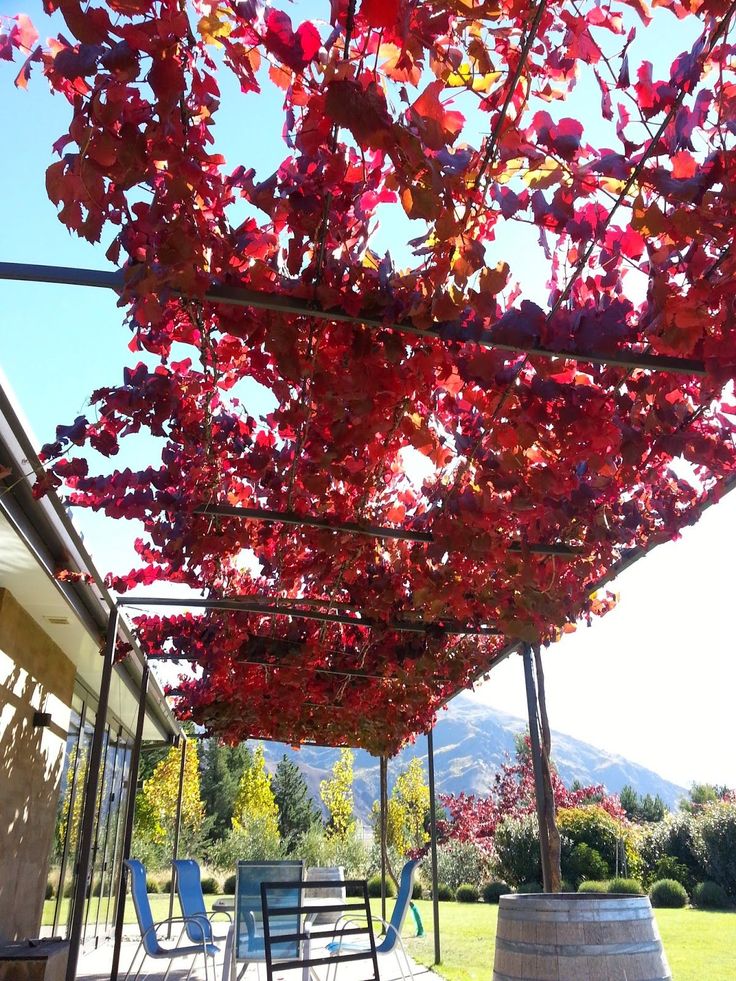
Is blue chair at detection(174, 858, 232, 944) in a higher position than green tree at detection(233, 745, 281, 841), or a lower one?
lower

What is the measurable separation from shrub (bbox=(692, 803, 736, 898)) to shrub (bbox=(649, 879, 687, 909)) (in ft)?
3.48

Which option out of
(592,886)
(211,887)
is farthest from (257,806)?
(592,886)

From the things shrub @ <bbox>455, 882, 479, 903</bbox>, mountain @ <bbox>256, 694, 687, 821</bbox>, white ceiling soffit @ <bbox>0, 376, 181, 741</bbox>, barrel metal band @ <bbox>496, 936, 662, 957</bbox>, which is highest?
mountain @ <bbox>256, 694, 687, 821</bbox>

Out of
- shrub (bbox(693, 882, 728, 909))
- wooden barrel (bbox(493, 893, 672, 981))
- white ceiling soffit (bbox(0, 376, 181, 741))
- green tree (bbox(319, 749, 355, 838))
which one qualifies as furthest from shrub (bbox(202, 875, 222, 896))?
wooden barrel (bbox(493, 893, 672, 981))

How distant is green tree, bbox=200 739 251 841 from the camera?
90.5 ft

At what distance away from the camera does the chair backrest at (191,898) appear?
225 inches

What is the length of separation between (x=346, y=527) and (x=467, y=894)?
50.5ft

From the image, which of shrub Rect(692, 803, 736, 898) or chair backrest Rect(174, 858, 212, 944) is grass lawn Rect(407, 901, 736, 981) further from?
chair backrest Rect(174, 858, 212, 944)

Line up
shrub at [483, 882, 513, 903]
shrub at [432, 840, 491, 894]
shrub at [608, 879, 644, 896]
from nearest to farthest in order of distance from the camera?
shrub at [608, 879, 644, 896], shrub at [483, 882, 513, 903], shrub at [432, 840, 491, 894]

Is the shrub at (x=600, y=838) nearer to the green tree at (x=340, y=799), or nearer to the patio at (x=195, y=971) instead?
the green tree at (x=340, y=799)

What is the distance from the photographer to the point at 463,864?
688 inches

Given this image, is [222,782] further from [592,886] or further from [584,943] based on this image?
[584,943]

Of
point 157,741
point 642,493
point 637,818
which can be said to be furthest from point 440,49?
point 637,818

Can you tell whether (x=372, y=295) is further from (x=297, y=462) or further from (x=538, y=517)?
(x=538, y=517)
